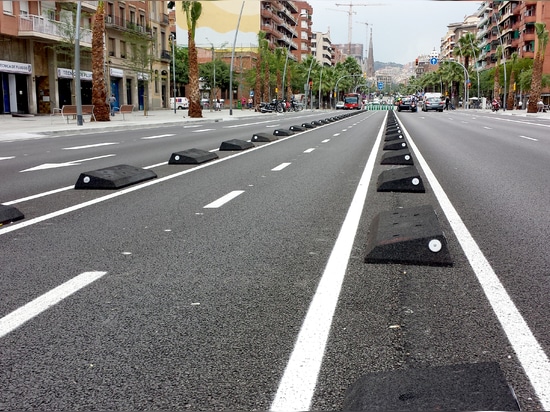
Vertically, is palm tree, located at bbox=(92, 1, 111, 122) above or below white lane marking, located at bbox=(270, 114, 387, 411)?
above

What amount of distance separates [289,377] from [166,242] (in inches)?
117

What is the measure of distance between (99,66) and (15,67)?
11405 millimetres

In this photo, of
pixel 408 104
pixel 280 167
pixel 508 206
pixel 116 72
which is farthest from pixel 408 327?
pixel 408 104

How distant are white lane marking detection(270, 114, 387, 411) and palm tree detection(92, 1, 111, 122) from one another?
97.3ft

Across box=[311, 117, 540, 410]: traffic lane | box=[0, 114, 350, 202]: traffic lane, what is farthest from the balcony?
box=[311, 117, 540, 410]: traffic lane

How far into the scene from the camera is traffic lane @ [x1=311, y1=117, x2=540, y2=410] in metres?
2.95

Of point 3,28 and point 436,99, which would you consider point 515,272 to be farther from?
point 436,99

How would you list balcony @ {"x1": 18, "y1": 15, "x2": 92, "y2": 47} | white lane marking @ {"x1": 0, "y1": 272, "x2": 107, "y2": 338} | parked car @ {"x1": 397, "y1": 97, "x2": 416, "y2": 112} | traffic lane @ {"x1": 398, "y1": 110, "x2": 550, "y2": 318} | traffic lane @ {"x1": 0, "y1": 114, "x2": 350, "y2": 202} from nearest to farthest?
white lane marking @ {"x1": 0, "y1": 272, "x2": 107, "y2": 338}
traffic lane @ {"x1": 398, "y1": 110, "x2": 550, "y2": 318}
traffic lane @ {"x1": 0, "y1": 114, "x2": 350, "y2": 202}
balcony @ {"x1": 18, "y1": 15, "x2": 92, "y2": 47}
parked car @ {"x1": 397, "y1": 97, "x2": 416, "y2": 112}

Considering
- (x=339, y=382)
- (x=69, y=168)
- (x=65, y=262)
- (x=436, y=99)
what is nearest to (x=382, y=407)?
(x=339, y=382)

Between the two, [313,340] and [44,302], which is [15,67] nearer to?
[44,302]

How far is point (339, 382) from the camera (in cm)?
283

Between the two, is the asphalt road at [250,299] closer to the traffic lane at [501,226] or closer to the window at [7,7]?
the traffic lane at [501,226]

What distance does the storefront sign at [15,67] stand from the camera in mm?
39656

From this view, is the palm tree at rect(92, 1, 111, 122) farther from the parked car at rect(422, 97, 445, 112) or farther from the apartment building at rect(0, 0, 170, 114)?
the parked car at rect(422, 97, 445, 112)
